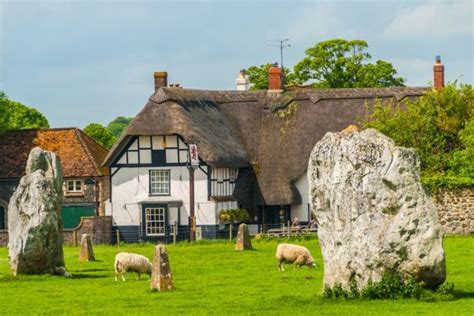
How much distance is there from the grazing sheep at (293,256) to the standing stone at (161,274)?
737 cm

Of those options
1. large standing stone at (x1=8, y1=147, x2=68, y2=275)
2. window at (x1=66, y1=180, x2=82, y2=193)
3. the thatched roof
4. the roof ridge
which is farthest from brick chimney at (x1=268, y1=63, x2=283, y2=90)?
large standing stone at (x1=8, y1=147, x2=68, y2=275)

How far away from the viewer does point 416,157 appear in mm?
30875

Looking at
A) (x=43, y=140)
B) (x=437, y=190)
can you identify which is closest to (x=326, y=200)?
(x=437, y=190)

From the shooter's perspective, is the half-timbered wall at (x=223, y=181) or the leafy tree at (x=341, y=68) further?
the leafy tree at (x=341, y=68)

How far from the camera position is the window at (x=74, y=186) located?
266 ft

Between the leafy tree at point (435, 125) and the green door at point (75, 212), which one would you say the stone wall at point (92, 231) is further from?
the leafy tree at point (435, 125)

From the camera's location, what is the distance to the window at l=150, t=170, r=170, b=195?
74.6 m

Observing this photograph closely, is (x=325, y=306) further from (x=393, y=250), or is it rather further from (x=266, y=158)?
(x=266, y=158)

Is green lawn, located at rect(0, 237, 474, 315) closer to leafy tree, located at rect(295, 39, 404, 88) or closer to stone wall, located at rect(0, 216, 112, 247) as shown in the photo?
stone wall, located at rect(0, 216, 112, 247)

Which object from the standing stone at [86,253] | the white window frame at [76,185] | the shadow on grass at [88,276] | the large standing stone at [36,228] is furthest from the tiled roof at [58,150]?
the large standing stone at [36,228]

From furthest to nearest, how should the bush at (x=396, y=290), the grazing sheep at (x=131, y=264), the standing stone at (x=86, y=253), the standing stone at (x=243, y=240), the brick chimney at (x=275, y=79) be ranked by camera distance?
the brick chimney at (x=275, y=79)
the standing stone at (x=243, y=240)
the standing stone at (x=86, y=253)
the grazing sheep at (x=131, y=264)
the bush at (x=396, y=290)

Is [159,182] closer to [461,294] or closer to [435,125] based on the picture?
[435,125]

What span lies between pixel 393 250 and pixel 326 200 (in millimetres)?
2243

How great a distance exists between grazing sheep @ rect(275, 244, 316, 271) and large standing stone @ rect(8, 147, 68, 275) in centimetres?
649
